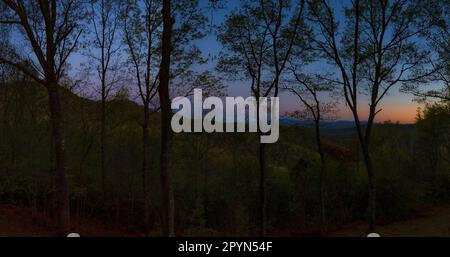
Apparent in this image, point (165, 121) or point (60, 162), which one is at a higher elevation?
point (165, 121)

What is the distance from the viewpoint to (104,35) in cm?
2408

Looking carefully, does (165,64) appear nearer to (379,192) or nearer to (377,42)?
(377,42)

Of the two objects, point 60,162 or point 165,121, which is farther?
point 60,162

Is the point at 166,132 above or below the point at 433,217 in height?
above

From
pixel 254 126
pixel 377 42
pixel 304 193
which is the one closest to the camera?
pixel 377 42

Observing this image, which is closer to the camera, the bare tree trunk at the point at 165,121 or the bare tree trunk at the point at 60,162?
the bare tree trunk at the point at 165,121

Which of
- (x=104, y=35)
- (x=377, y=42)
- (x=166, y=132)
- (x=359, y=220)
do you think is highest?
(x=104, y=35)

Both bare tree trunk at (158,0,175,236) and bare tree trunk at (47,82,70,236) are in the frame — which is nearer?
bare tree trunk at (158,0,175,236)

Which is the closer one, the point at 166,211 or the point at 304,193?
the point at 166,211

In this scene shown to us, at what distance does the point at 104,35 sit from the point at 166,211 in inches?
650
